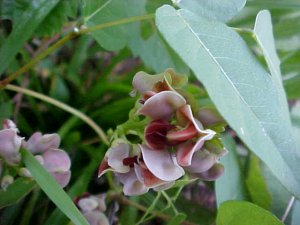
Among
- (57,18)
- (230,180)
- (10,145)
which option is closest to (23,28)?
(57,18)

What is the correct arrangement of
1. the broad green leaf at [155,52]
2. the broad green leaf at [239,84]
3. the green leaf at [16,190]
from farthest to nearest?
the broad green leaf at [155,52] < the green leaf at [16,190] < the broad green leaf at [239,84]

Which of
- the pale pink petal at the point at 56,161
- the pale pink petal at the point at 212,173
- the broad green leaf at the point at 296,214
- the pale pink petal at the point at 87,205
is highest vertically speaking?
the pale pink petal at the point at 56,161

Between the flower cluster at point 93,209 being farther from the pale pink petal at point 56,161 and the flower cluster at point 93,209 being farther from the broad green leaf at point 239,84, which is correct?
the broad green leaf at point 239,84

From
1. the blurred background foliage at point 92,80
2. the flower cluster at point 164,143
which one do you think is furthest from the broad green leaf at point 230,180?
the flower cluster at point 164,143

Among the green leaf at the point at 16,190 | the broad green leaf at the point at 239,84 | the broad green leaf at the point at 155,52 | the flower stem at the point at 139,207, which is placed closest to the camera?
the broad green leaf at the point at 239,84

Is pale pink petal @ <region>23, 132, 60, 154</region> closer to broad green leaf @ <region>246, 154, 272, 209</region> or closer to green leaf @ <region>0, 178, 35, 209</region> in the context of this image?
green leaf @ <region>0, 178, 35, 209</region>

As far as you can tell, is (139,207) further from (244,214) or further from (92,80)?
(92,80)
